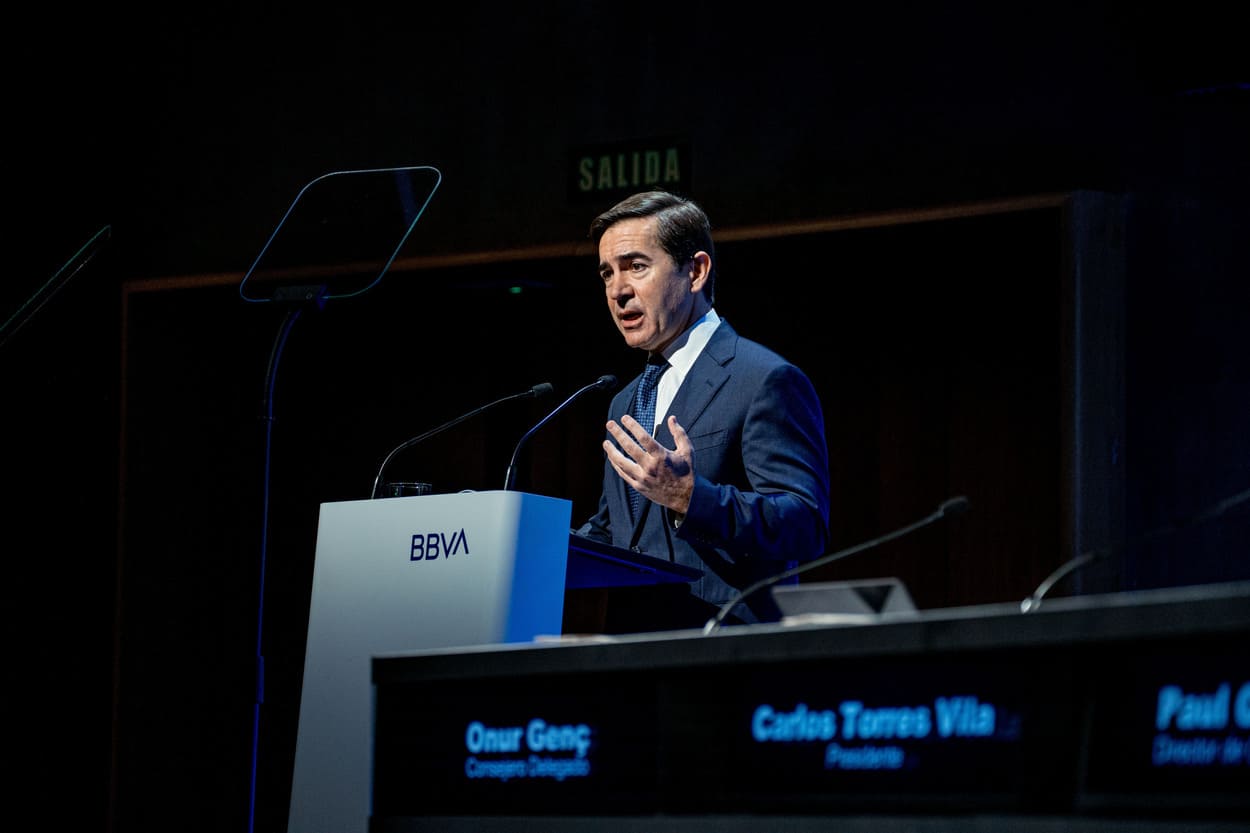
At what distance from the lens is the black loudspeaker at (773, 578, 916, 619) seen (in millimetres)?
1673

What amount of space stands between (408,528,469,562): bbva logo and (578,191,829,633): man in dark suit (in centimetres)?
26

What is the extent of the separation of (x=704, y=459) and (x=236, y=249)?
10.2ft

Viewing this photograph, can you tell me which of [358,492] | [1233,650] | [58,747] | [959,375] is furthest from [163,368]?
[1233,650]

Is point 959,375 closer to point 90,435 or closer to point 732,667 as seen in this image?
point 90,435

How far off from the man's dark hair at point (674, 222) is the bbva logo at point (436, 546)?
3.04ft

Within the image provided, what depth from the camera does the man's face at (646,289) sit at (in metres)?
3.14

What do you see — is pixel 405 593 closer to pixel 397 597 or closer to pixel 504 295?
pixel 397 597

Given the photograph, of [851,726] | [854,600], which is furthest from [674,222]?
[851,726]

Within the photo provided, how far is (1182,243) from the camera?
4.38 m

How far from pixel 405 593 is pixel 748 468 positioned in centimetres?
69

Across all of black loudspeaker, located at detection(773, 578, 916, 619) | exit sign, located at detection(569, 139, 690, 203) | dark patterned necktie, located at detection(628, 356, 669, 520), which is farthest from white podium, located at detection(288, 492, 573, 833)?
exit sign, located at detection(569, 139, 690, 203)

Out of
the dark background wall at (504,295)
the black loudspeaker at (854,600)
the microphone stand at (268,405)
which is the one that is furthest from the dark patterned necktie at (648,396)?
the dark background wall at (504,295)

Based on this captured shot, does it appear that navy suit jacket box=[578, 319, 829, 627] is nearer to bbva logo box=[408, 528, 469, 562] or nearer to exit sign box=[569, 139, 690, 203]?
bbva logo box=[408, 528, 469, 562]

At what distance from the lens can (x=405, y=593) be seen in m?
2.50
